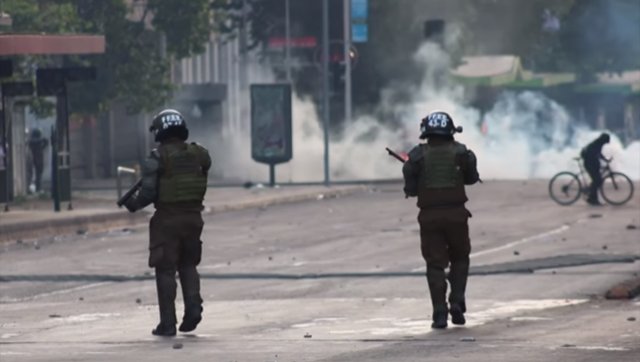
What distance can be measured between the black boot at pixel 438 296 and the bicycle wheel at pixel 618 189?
20.1m

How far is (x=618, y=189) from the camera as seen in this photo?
3216 centimetres

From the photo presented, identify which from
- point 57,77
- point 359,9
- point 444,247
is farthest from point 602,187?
point 444,247

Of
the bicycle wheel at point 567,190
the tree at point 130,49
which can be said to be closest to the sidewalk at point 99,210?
the tree at point 130,49

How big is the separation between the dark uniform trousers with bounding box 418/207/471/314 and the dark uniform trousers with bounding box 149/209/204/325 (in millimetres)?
1811

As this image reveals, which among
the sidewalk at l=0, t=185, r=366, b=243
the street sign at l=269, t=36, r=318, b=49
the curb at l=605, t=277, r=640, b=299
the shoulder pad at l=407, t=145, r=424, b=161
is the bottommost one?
the curb at l=605, t=277, r=640, b=299

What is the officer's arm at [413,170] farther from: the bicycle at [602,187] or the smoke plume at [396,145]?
the smoke plume at [396,145]

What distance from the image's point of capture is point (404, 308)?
46.4 feet

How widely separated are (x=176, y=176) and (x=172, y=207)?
9.1 inches

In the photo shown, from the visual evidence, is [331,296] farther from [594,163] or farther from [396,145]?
[396,145]

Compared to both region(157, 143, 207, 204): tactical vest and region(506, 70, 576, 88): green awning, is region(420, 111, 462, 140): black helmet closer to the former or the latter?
region(157, 143, 207, 204): tactical vest

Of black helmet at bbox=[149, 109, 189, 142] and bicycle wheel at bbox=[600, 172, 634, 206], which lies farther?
bicycle wheel at bbox=[600, 172, 634, 206]

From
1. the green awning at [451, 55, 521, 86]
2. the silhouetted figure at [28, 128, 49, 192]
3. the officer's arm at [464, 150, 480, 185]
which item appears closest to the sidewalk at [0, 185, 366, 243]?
the silhouetted figure at [28, 128, 49, 192]

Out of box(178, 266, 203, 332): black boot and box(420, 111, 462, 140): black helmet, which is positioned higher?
box(420, 111, 462, 140): black helmet

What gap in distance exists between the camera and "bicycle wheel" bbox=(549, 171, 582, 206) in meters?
32.1
